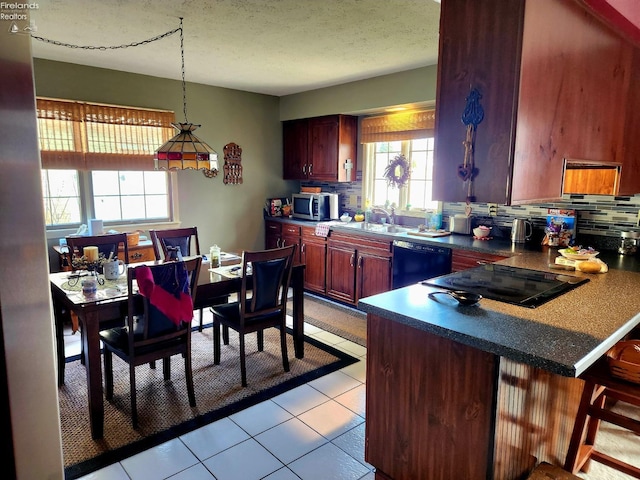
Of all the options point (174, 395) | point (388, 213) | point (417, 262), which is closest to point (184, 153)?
point (174, 395)

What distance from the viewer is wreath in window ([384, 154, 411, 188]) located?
448 centimetres

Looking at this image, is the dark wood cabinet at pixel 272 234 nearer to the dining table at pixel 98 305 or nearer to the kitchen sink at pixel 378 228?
the kitchen sink at pixel 378 228

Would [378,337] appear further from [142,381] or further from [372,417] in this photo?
[142,381]

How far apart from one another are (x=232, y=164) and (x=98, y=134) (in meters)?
1.56

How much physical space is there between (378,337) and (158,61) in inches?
133

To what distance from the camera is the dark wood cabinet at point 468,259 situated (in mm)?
3350

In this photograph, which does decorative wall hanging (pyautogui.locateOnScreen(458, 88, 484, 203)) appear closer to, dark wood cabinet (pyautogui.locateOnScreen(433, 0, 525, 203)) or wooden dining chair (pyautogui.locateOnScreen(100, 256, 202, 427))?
dark wood cabinet (pyautogui.locateOnScreen(433, 0, 525, 203))

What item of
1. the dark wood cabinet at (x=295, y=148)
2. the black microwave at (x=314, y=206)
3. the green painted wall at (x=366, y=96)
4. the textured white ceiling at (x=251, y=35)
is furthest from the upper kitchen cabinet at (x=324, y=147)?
the textured white ceiling at (x=251, y=35)

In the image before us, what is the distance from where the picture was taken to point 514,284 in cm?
226

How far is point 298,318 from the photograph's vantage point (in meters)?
3.39

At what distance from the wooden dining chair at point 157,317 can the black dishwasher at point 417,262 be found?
2.06 m

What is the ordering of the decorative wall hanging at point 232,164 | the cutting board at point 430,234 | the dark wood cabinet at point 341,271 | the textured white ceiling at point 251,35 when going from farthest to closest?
1. the decorative wall hanging at point 232,164
2. the dark wood cabinet at point 341,271
3. the cutting board at point 430,234
4. the textured white ceiling at point 251,35

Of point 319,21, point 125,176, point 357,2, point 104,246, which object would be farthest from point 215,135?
point 357,2

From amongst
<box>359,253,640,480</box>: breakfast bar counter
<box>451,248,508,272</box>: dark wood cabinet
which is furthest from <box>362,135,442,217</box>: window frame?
<box>359,253,640,480</box>: breakfast bar counter
